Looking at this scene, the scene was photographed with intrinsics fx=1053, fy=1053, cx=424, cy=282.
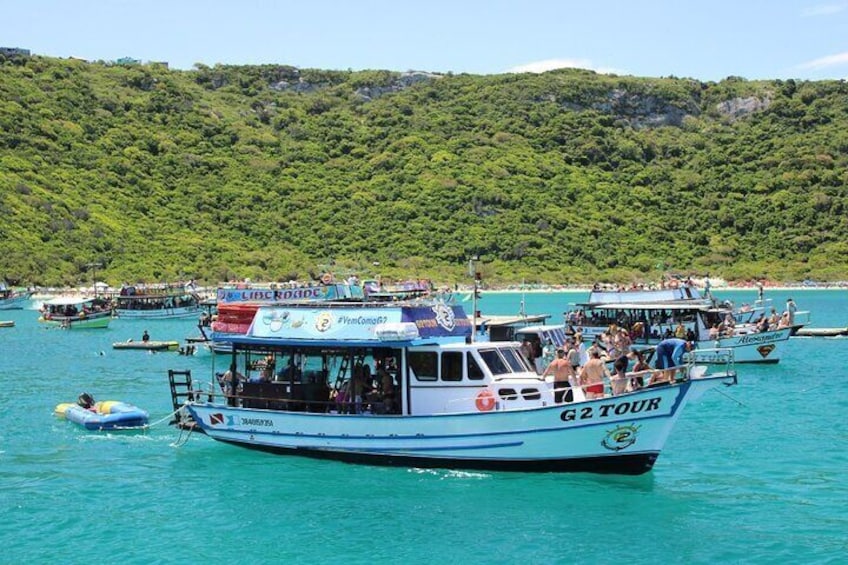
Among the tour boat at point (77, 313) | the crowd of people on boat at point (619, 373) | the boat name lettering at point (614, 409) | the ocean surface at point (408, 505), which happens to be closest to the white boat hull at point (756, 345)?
the ocean surface at point (408, 505)

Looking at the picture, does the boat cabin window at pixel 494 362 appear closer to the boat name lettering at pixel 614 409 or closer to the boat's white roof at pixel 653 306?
the boat name lettering at pixel 614 409

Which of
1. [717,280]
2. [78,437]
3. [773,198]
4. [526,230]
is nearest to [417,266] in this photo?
[526,230]

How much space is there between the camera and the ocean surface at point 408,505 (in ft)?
67.9

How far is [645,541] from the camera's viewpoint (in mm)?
20922

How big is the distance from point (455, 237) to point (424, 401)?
12593cm

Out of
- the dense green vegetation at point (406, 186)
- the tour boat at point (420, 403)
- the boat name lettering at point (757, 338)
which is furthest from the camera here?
the dense green vegetation at point (406, 186)

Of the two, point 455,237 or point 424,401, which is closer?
point 424,401

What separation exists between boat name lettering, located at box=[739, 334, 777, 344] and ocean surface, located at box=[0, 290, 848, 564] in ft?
60.1

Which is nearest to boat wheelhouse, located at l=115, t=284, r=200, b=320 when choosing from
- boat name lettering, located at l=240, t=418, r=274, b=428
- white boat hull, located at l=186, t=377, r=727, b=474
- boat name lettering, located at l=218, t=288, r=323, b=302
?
boat name lettering, located at l=218, t=288, r=323, b=302

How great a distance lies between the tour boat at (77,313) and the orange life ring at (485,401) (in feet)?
217

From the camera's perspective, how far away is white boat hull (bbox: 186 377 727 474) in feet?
78.4

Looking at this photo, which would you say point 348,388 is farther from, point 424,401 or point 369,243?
point 369,243

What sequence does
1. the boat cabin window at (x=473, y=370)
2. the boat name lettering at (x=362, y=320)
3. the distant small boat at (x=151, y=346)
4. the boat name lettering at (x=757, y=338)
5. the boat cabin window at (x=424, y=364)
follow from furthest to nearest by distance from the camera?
the distant small boat at (x=151, y=346)
the boat name lettering at (x=757, y=338)
the boat name lettering at (x=362, y=320)
the boat cabin window at (x=424, y=364)
the boat cabin window at (x=473, y=370)

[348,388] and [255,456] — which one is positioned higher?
[348,388]
